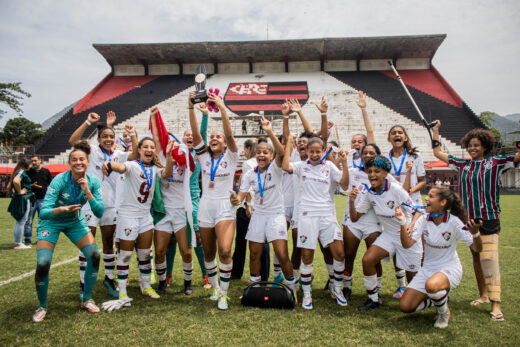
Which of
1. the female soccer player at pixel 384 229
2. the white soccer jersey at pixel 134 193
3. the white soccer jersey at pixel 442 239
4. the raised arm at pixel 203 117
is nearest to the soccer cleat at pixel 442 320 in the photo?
the white soccer jersey at pixel 442 239

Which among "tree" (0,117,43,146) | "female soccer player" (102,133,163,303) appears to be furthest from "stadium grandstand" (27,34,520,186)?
"female soccer player" (102,133,163,303)

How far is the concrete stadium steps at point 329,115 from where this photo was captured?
27923 millimetres

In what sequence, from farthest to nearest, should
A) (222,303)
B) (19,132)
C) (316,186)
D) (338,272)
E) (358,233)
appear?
1. (19,132)
2. (358,233)
3. (316,186)
4. (338,272)
5. (222,303)

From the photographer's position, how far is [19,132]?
48812mm

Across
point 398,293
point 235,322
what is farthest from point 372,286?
point 235,322

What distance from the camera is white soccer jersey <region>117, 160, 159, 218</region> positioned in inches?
171

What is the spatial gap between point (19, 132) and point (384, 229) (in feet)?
194

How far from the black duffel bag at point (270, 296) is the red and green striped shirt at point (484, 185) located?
2.73m

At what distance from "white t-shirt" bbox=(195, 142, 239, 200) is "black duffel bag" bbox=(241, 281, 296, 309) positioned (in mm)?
1293

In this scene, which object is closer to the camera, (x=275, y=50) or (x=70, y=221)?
(x=70, y=221)

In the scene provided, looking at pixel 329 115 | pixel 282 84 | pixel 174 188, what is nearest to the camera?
pixel 174 188

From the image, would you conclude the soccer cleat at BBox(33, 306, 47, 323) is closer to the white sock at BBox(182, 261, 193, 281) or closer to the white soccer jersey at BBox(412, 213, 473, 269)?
the white sock at BBox(182, 261, 193, 281)

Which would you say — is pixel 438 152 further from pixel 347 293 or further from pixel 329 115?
pixel 329 115

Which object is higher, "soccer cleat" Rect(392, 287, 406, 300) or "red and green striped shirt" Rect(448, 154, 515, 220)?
"red and green striped shirt" Rect(448, 154, 515, 220)
